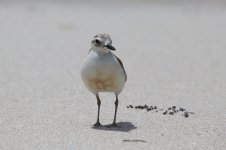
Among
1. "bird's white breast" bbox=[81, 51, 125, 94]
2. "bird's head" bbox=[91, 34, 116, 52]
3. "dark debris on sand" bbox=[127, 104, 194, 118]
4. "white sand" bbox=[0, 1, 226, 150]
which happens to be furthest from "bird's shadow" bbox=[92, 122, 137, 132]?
"bird's head" bbox=[91, 34, 116, 52]

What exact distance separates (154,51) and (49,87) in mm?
5028

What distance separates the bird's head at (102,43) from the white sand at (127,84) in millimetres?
972

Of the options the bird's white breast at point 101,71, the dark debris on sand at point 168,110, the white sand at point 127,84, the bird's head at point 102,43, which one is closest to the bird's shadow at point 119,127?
the white sand at point 127,84

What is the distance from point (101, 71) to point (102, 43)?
12.9 inches

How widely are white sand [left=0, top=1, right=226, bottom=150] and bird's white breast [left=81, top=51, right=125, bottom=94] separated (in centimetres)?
56

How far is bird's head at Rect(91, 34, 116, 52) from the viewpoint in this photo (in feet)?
23.8

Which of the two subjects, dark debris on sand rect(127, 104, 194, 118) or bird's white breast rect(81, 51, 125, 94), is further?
dark debris on sand rect(127, 104, 194, 118)

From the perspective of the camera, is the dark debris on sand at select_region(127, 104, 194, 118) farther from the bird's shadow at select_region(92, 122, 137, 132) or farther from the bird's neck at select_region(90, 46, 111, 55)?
the bird's neck at select_region(90, 46, 111, 55)

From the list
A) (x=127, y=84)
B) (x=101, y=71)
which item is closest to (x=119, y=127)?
(x=101, y=71)

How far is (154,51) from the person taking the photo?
14.8 m

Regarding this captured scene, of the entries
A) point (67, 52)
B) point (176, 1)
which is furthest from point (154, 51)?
point (176, 1)

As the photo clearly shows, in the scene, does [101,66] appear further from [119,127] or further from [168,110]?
[168,110]

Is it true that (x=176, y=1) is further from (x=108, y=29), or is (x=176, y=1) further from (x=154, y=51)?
(x=154, y=51)

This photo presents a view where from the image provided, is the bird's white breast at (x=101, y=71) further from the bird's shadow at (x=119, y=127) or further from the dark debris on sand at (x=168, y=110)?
the dark debris on sand at (x=168, y=110)
